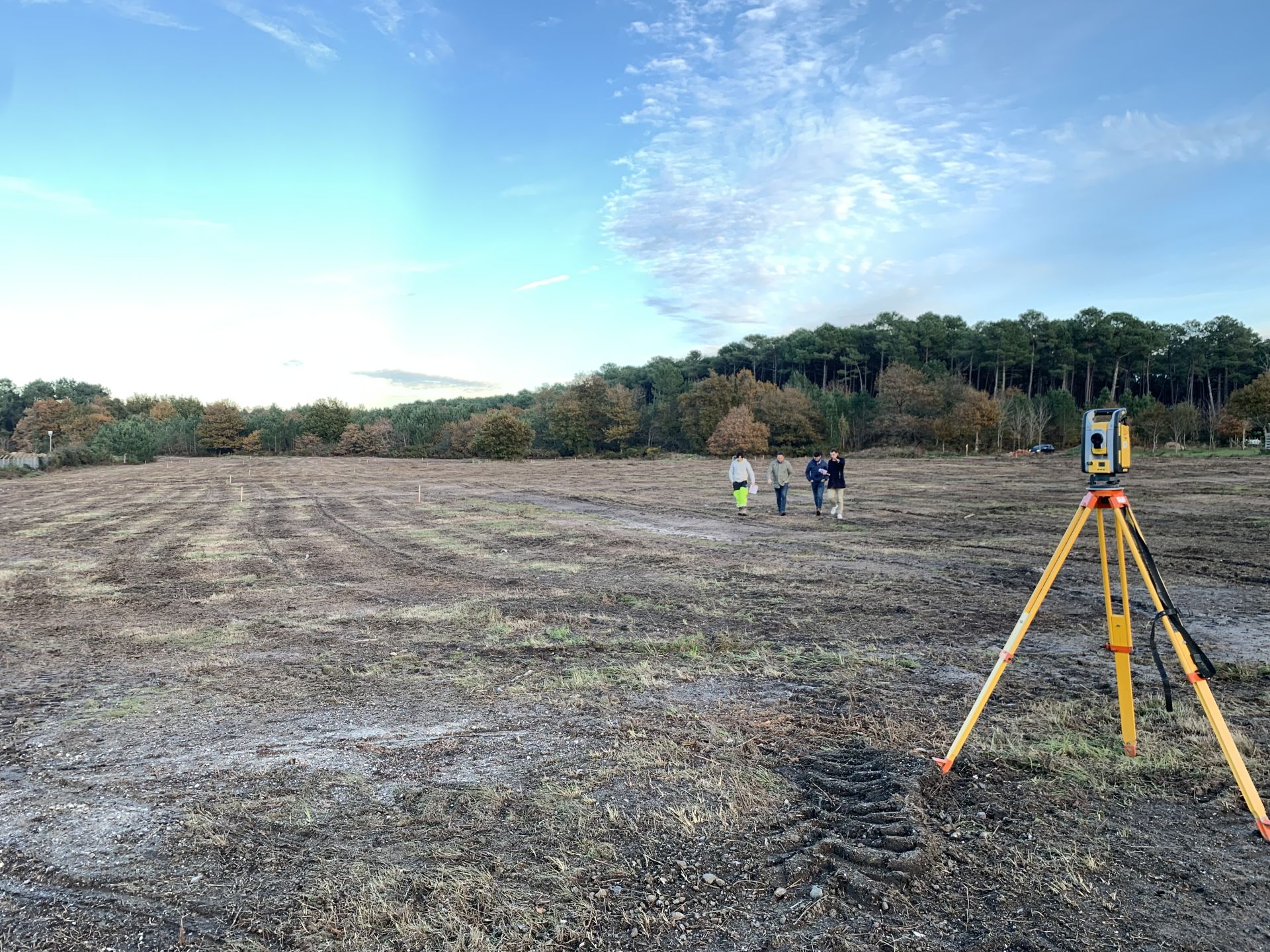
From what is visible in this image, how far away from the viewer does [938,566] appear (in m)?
12.4

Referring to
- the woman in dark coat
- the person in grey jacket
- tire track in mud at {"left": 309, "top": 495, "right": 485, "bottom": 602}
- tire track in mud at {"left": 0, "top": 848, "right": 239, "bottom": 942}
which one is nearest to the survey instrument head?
tire track in mud at {"left": 0, "top": 848, "right": 239, "bottom": 942}

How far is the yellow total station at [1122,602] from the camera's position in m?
3.59

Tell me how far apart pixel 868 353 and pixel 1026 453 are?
46341 mm

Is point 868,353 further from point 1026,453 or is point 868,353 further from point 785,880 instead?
point 785,880

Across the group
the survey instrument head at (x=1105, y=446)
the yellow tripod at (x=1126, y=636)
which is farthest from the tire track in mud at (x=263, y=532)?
the survey instrument head at (x=1105, y=446)

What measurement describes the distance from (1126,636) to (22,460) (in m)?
71.1

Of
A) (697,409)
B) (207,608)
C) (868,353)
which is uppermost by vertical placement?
(868,353)

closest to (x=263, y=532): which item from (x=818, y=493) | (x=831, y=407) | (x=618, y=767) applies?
(x=818, y=493)

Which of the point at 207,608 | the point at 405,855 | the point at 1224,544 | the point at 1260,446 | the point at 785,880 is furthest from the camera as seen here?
the point at 1260,446

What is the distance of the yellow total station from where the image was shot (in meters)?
3.59

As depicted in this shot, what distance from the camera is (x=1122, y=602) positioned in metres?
4.46

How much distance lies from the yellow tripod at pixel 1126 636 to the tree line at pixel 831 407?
64570mm

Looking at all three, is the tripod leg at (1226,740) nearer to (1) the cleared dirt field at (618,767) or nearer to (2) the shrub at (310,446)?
(1) the cleared dirt field at (618,767)

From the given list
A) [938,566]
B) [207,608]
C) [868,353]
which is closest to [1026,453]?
[868,353]
